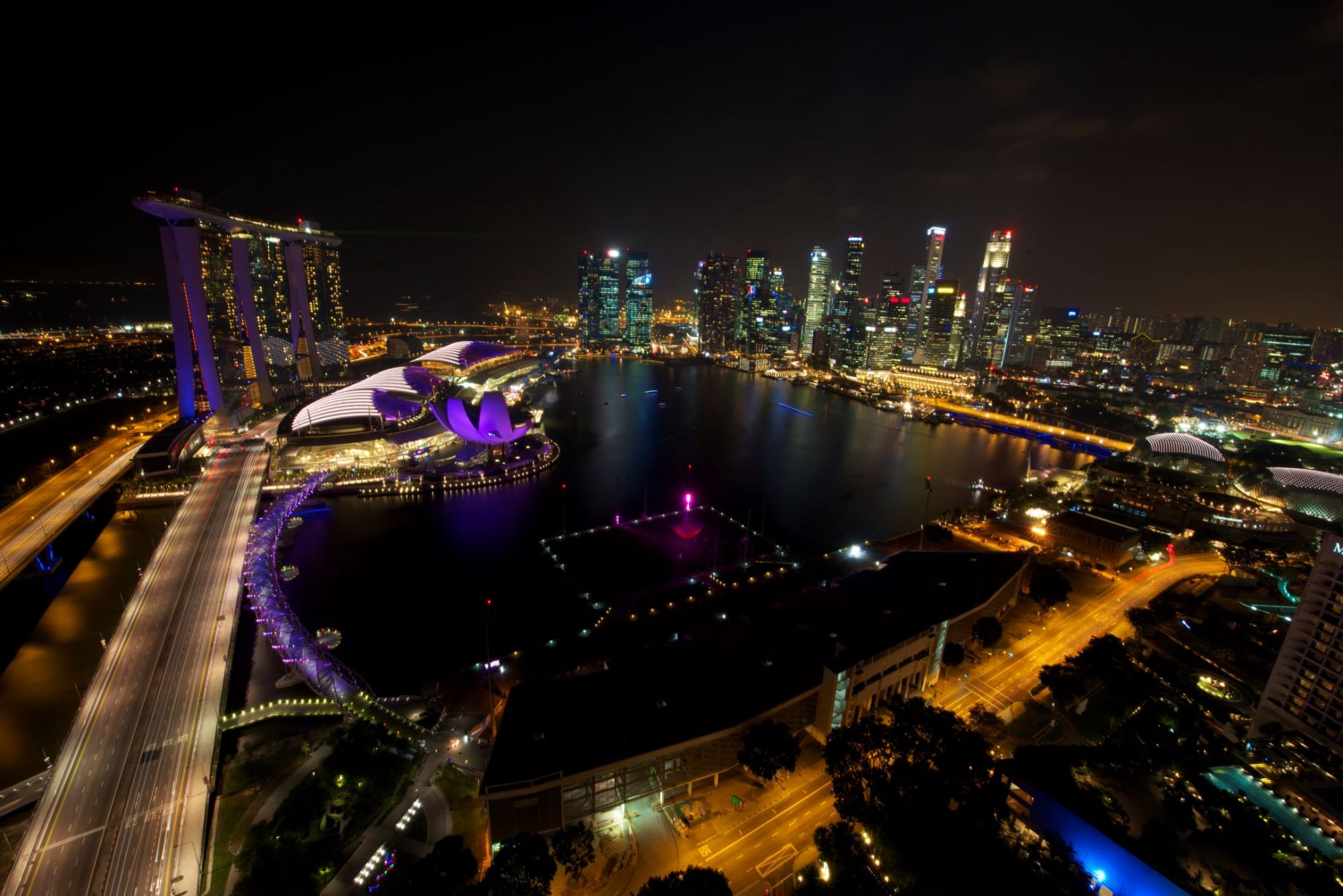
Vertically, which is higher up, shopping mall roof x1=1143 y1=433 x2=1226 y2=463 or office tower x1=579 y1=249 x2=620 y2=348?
office tower x1=579 y1=249 x2=620 y2=348

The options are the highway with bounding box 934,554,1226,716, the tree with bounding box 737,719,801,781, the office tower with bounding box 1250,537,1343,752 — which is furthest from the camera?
the highway with bounding box 934,554,1226,716

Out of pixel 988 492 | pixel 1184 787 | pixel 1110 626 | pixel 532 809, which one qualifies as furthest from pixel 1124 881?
pixel 988 492

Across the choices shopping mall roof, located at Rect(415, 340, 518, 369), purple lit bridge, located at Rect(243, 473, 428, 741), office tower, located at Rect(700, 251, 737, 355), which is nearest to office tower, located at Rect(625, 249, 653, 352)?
office tower, located at Rect(700, 251, 737, 355)

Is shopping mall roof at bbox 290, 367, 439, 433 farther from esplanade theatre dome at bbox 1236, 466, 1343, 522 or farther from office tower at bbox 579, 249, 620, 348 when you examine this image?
office tower at bbox 579, 249, 620, 348

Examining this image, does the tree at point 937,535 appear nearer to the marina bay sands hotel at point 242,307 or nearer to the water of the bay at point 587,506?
the water of the bay at point 587,506

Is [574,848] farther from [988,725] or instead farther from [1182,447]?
[1182,447]

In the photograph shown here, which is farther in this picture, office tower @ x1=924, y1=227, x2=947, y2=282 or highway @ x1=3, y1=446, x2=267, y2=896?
office tower @ x1=924, y1=227, x2=947, y2=282
